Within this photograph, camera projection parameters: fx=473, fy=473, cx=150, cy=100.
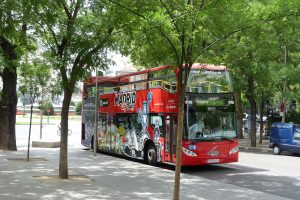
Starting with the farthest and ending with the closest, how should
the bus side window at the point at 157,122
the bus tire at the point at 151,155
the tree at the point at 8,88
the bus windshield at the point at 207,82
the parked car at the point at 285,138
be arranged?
the parked car at the point at 285,138 < the tree at the point at 8,88 < the bus tire at the point at 151,155 < the bus side window at the point at 157,122 < the bus windshield at the point at 207,82

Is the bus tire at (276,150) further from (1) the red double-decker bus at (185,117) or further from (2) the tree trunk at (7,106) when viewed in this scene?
(2) the tree trunk at (7,106)

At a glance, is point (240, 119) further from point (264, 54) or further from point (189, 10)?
point (189, 10)

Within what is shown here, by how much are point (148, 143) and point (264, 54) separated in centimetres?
1035

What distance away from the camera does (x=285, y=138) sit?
2378cm

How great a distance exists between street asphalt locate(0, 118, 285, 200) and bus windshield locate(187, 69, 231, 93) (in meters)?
3.04

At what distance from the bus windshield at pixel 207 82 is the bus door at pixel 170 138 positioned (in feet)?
4.07

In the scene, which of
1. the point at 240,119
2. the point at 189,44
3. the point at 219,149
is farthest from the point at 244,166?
the point at 240,119

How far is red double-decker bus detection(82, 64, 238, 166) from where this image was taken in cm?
1570

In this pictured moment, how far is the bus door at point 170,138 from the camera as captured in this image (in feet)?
52.5

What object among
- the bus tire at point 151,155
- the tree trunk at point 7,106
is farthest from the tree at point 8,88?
the bus tire at point 151,155

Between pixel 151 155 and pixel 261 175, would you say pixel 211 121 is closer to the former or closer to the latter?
pixel 261 175

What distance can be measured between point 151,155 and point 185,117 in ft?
9.08

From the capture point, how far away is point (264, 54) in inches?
991

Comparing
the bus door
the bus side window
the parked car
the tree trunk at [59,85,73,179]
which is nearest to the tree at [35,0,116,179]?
the tree trunk at [59,85,73,179]
